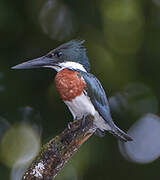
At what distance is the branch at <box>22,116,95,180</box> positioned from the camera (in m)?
1.80

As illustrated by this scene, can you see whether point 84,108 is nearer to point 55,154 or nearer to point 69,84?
point 69,84

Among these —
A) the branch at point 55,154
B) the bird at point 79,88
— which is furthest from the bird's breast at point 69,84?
the branch at point 55,154

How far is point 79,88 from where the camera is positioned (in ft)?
7.22

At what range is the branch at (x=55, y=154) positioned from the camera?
180 cm

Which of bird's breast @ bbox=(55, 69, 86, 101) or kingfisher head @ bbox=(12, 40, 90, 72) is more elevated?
kingfisher head @ bbox=(12, 40, 90, 72)

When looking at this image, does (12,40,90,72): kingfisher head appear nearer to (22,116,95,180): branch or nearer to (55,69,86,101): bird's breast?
(55,69,86,101): bird's breast

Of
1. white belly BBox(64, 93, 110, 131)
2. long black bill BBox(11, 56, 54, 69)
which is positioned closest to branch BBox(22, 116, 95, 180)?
white belly BBox(64, 93, 110, 131)

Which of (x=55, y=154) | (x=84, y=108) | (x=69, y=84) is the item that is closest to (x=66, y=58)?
(x=69, y=84)

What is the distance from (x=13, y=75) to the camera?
10.3 feet

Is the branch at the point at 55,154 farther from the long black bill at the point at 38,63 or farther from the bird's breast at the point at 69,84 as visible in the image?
the long black bill at the point at 38,63

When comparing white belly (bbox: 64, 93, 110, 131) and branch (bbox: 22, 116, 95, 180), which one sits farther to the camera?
white belly (bbox: 64, 93, 110, 131)

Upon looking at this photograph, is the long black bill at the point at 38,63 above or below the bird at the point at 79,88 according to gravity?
above

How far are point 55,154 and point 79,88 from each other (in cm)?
46

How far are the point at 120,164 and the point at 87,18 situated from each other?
1061 mm
